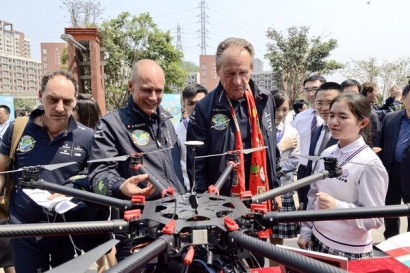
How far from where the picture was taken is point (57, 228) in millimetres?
1166

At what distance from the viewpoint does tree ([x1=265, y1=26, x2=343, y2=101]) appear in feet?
100

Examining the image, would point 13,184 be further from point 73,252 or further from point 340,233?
point 340,233

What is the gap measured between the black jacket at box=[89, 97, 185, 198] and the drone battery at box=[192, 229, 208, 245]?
107 centimetres

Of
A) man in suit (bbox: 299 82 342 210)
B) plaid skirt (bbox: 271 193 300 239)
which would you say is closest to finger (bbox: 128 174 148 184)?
plaid skirt (bbox: 271 193 300 239)

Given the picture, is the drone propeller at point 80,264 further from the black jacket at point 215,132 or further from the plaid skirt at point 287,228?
the plaid skirt at point 287,228

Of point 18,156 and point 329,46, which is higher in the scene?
point 329,46

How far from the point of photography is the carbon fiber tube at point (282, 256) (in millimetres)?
961

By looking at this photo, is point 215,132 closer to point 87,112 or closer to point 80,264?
point 80,264

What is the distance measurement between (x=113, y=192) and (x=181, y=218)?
81 centimetres

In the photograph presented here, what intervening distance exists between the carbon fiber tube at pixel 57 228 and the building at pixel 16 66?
101111 mm

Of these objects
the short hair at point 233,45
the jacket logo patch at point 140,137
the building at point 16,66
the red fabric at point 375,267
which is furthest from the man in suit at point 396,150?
the building at point 16,66

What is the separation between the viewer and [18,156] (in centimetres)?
275

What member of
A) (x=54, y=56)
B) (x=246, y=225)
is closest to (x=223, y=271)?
(x=246, y=225)

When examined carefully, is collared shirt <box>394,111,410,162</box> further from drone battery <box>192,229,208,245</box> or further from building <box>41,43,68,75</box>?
building <box>41,43,68,75</box>
